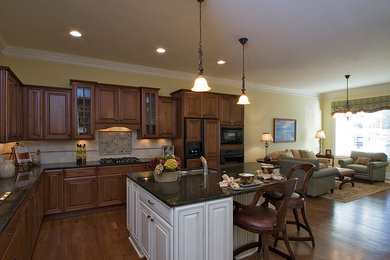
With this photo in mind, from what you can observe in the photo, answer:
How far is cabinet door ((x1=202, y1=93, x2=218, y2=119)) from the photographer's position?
16.4ft

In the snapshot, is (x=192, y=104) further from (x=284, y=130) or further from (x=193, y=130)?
(x=284, y=130)

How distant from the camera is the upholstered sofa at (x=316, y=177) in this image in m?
4.75

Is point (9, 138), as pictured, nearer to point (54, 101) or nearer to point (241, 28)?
point (54, 101)

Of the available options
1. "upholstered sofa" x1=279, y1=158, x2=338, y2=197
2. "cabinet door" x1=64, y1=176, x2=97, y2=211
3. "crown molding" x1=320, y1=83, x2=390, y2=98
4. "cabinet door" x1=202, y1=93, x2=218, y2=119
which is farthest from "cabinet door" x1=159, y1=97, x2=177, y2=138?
"crown molding" x1=320, y1=83, x2=390, y2=98

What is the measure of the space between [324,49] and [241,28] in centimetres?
183

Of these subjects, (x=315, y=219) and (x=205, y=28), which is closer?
(x=205, y=28)

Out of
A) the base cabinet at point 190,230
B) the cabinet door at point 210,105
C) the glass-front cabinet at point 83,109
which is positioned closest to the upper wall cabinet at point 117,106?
the glass-front cabinet at point 83,109

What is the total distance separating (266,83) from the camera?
262 inches

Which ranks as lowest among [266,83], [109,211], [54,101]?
[109,211]

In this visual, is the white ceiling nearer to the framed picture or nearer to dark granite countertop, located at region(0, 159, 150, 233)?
dark granite countertop, located at region(0, 159, 150, 233)

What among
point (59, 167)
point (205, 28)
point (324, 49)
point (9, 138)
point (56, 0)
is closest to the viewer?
point (56, 0)

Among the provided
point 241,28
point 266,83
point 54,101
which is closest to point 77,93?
point 54,101

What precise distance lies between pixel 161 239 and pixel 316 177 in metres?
4.05

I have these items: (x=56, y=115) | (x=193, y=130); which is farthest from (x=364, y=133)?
(x=56, y=115)
